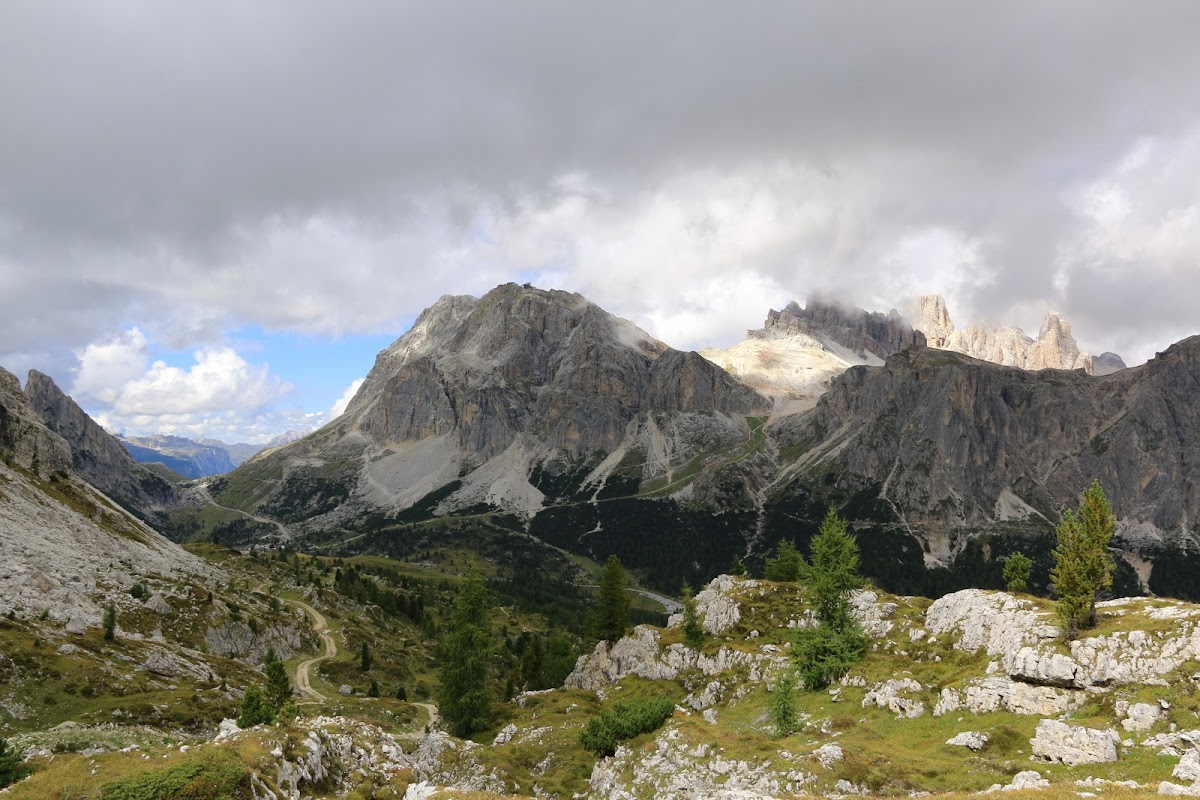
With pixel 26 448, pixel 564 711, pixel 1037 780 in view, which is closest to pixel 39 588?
pixel 26 448

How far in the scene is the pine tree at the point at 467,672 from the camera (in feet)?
221

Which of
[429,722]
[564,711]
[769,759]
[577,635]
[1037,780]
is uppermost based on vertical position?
[1037,780]

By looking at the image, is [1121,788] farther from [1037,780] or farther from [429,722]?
[429,722]

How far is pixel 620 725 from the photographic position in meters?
52.2

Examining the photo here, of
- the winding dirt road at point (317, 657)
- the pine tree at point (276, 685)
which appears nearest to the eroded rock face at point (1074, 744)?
the pine tree at point (276, 685)

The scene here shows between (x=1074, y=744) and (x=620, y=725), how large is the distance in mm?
32247

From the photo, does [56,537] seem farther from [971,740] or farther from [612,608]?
[971,740]

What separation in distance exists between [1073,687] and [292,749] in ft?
163

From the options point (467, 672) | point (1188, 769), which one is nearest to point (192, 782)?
point (1188, 769)

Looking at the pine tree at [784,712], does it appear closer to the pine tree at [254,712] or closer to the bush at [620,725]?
the bush at [620,725]

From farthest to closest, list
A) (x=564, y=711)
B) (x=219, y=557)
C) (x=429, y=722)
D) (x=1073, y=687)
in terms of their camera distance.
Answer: (x=219, y=557) → (x=429, y=722) → (x=564, y=711) → (x=1073, y=687)

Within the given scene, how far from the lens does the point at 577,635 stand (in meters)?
188

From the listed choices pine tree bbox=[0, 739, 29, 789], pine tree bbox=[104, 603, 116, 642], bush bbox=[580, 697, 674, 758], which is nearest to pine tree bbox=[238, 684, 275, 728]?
pine tree bbox=[0, 739, 29, 789]

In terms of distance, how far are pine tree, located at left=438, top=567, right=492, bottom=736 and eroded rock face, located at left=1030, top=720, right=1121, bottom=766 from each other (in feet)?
172
